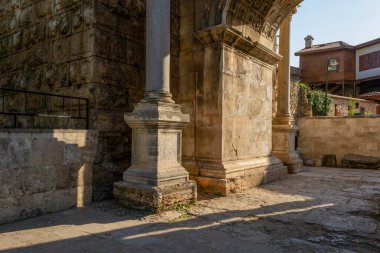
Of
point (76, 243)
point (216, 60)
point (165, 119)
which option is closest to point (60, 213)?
point (76, 243)

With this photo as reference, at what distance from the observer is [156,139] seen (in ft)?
15.0

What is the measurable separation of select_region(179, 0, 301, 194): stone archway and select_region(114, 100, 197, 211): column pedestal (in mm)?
1272

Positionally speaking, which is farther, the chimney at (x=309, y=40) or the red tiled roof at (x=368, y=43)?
the chimney at (x=309, y=40)

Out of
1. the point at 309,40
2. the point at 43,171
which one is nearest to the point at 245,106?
the point at 43,171

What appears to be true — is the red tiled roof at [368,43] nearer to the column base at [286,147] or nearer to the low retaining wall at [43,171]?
the column base at [286,147]

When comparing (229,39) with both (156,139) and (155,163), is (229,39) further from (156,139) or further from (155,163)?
(155,163)

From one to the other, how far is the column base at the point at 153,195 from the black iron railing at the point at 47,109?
131cm

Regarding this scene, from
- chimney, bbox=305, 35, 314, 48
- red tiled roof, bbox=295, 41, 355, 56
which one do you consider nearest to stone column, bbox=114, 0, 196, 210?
red tiled roof, bbox=295, 41, 355, 56

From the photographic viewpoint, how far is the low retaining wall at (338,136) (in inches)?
455

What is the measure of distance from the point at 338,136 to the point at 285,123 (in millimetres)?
4220

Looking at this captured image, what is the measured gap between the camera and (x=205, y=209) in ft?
15.3

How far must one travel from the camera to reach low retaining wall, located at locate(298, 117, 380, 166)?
11555mm

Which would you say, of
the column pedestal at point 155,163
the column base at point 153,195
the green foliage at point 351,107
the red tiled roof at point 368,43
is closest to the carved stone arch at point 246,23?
the column pedestal at point 155,163

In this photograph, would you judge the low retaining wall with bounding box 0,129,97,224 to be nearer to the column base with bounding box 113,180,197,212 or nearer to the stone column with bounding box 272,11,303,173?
the column base with bounding box 113,180,197,212
